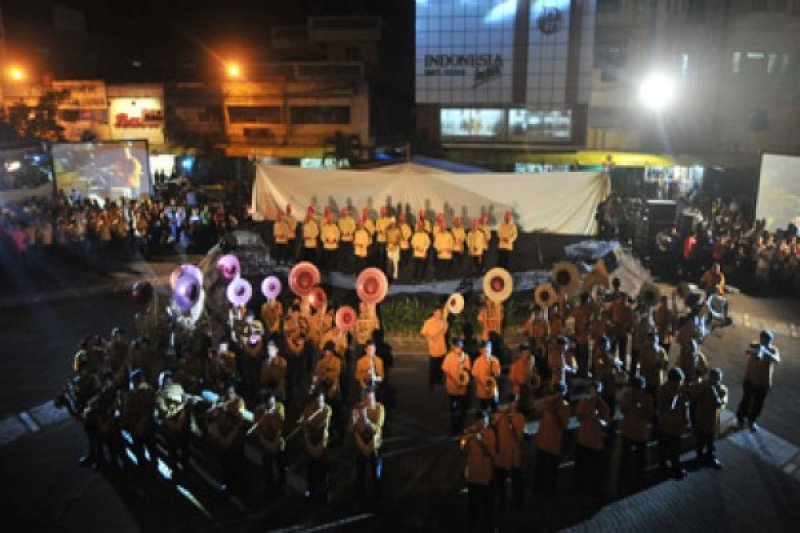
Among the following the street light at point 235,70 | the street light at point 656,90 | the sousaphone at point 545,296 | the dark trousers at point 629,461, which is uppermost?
the street light at point 235,70

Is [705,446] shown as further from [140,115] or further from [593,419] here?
[140,115]

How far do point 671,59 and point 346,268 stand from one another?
21213mm

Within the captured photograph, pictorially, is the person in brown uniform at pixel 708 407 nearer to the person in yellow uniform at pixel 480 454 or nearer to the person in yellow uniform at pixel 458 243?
the person in yellow uniform at pixel 480 454

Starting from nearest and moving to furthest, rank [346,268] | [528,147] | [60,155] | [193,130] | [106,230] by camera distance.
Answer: [346,268], [106,230], [60,155], [528,147], [193,130]

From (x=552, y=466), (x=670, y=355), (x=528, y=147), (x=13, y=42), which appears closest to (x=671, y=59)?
(x=528, y=147)

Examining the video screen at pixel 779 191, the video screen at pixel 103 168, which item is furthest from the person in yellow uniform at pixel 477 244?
the video screen at pixel 103 168

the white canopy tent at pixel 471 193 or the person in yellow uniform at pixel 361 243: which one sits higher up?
the white canopy tent at pixel 471 193

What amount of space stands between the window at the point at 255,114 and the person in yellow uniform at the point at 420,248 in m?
20.8

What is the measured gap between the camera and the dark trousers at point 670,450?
30.9ft

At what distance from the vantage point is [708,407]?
9.30 m

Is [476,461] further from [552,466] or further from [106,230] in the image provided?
[106,230]

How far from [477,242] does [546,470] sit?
7.75m

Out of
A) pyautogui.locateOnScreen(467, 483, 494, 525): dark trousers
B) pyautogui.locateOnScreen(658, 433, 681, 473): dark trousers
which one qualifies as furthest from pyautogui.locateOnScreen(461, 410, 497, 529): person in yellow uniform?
pyautogui.locateOnScreen(658, 433, 681, 473): dark trousers

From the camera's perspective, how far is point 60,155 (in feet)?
80.8
